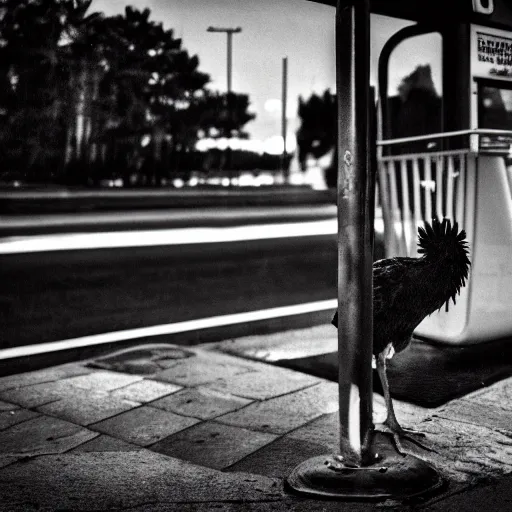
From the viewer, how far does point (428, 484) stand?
2990 millimetres

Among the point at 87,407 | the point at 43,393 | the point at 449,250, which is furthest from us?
the point at 43,393

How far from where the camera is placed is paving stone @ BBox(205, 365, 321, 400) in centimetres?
458

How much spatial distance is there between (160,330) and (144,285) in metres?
3.00

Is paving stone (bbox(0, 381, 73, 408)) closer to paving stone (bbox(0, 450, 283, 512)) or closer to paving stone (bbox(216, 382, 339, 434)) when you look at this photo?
paving stone (bbox(0, 450, 283, 512))

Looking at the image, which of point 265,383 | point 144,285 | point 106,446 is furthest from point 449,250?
point 144,285

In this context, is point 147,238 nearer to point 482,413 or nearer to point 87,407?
point 87,407

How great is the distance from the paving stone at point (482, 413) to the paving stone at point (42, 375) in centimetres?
270

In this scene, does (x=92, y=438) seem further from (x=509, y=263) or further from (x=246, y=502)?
(x=509, y=263)

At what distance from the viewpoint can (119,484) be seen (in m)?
3.12

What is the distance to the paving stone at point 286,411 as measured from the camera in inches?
156

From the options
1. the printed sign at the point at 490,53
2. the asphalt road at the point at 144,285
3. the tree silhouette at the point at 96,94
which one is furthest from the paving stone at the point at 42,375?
the tree silhouette at the point at 96,94

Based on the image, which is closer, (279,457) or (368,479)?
(368,479)

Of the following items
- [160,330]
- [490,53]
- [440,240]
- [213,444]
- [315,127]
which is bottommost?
[213,444]

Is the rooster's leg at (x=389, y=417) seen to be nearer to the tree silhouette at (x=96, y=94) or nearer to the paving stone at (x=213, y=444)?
the paving stone at (x=213, y=444)
